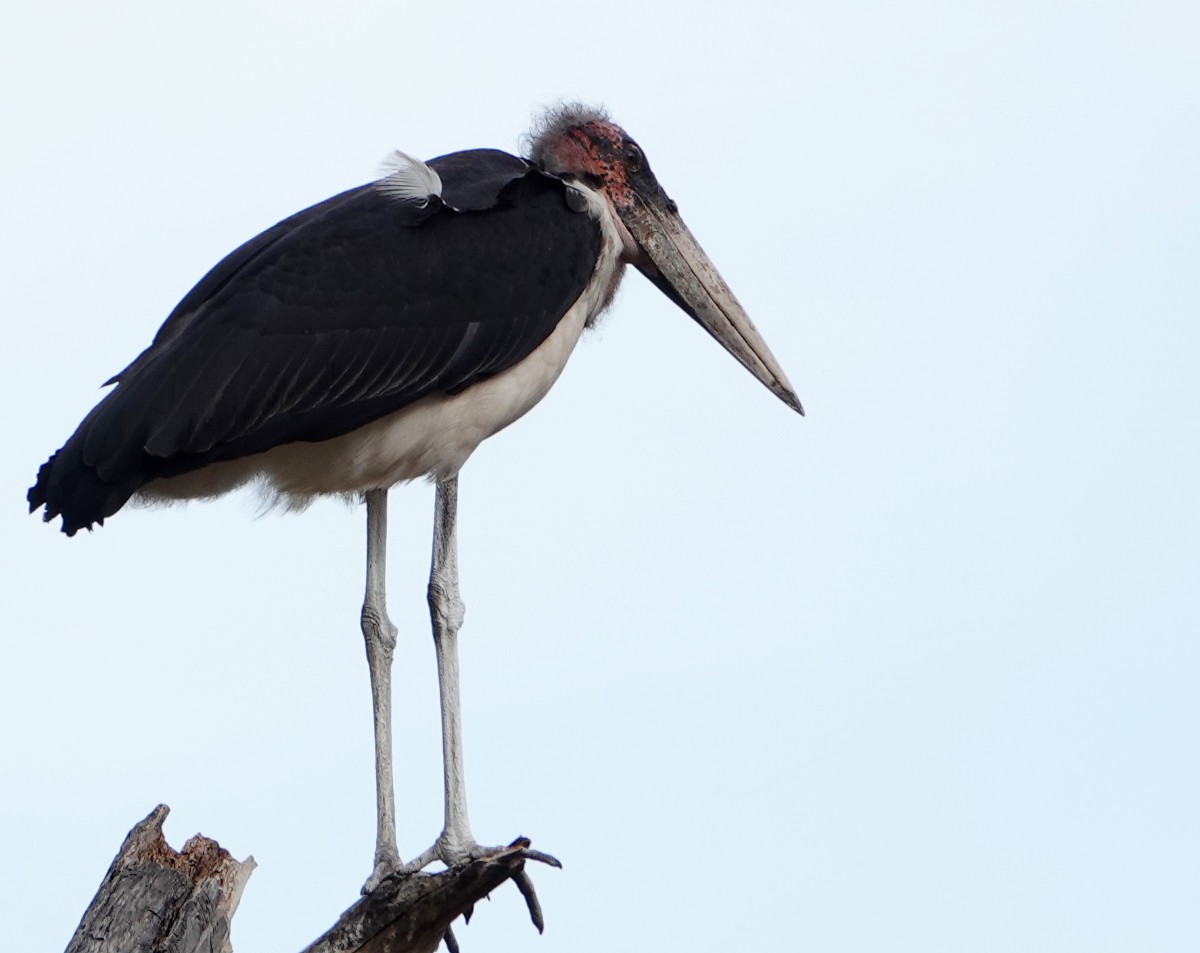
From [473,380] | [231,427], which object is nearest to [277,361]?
[231,427]

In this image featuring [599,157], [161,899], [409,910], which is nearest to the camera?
[161,899]

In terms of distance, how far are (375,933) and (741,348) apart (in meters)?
2.74

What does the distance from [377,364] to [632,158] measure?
1.54 meters

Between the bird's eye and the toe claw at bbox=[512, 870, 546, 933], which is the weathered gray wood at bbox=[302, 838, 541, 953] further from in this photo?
the bird's eye

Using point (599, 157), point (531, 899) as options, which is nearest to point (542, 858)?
point (531, 899)

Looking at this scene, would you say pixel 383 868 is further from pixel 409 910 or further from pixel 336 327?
pixel 336 327

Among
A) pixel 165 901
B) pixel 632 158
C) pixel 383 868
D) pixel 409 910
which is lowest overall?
pixel 165 901

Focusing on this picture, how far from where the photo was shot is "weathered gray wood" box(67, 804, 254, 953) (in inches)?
199

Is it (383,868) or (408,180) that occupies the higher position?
(408,180)

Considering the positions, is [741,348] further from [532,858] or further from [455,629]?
[532,858]

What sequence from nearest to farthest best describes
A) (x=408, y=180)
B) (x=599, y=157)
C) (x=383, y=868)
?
(x=383, y=868), (x=408, y=180), (x=599, y=157)

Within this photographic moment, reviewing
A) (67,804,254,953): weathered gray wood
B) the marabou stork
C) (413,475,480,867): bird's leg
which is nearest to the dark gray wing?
the marabou stork

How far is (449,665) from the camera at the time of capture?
6863mm

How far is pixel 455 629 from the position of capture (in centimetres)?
692
